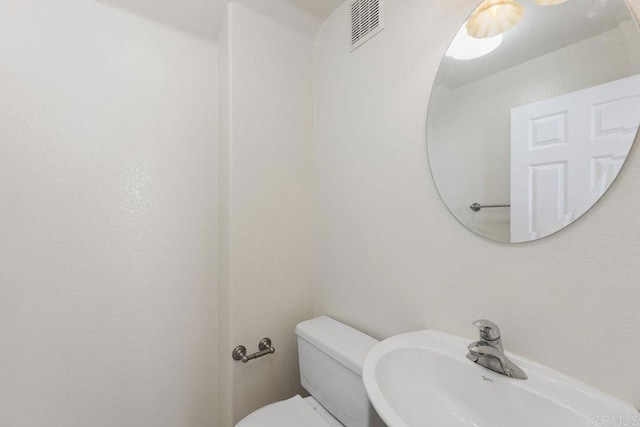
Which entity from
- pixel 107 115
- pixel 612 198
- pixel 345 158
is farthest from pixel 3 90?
pixel 612 198

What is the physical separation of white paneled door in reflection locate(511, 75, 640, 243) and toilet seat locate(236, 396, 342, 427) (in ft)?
3.09

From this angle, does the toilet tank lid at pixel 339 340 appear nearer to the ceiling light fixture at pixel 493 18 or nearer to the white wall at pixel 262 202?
the white wall at pixel 262 202

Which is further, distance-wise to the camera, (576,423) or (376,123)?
(376,123)

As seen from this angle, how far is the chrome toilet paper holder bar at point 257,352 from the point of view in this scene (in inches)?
47.3

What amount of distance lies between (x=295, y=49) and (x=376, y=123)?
669mm

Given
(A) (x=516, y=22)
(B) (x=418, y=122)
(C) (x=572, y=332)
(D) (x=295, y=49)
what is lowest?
(C) (x=572, y=332)

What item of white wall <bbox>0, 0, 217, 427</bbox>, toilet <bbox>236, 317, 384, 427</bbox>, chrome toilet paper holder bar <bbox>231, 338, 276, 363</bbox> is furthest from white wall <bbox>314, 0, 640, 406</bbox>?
white wall <bbox>0, 0, 217, 427</bbox>

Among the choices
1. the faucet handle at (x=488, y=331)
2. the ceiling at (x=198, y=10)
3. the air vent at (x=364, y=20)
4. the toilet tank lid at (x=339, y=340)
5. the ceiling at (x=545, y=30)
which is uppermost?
the ceiling at (x=198, y=10)

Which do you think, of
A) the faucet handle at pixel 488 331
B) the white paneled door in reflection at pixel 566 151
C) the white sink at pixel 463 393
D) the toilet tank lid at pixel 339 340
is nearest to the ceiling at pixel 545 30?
the white paneled door in reflection at pixel 566 151

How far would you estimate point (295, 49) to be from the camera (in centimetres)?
143

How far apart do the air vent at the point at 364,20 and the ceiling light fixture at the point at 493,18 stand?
0.40 m

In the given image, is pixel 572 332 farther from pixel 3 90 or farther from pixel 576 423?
pixel 3 90

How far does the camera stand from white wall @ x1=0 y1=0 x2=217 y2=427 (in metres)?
1.01

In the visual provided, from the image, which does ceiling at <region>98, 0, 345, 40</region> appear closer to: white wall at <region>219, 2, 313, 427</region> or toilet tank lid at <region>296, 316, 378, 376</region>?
white wall at <region>219, 2, 313, 427</region>
